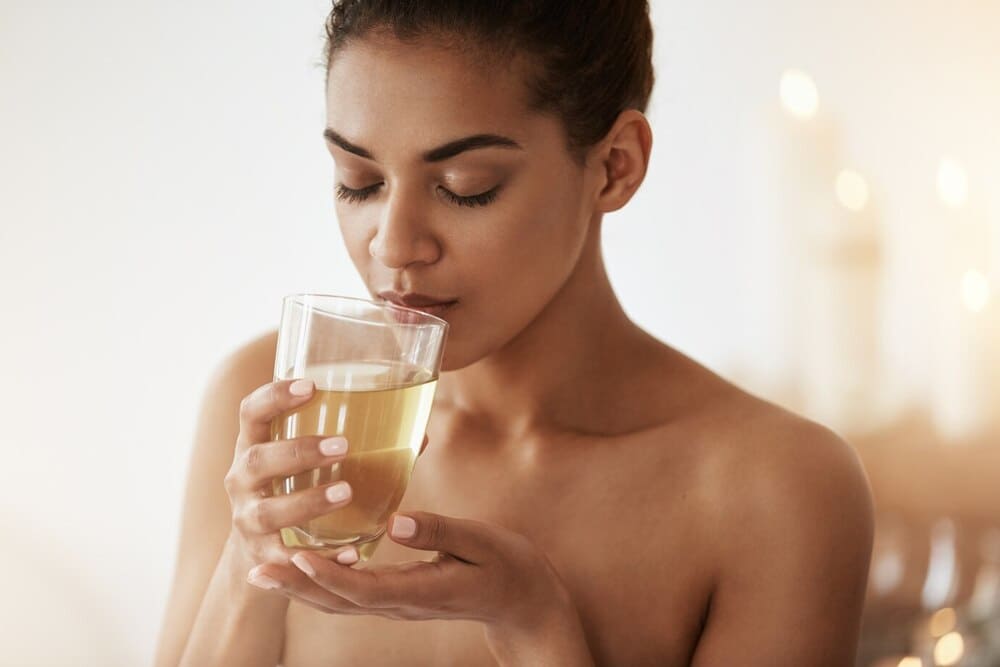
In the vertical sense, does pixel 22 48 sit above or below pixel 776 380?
above

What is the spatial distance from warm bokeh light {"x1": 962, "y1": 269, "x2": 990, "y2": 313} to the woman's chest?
1.29 meters

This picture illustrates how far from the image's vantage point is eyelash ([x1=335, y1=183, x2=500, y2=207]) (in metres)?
1.32

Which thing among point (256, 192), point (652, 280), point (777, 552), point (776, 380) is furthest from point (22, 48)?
point (777, 552)

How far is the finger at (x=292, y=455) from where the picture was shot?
1.00 m

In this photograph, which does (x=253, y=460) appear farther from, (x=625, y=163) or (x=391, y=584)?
(x=625, y=163)

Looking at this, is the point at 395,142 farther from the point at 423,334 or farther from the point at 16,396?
the point at 16,396

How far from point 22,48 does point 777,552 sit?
221cm

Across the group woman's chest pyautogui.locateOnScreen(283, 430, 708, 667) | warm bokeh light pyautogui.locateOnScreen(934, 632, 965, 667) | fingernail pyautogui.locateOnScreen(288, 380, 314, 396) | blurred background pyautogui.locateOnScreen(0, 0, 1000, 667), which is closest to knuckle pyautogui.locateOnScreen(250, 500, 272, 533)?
fingernail pyautogui.locateOnScreen(288, 380, 314, 396)

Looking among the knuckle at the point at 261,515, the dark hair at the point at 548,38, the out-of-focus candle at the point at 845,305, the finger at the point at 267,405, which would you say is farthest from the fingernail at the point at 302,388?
the out-of-focus candle at the point at 845,305

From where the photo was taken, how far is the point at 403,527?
1023mm

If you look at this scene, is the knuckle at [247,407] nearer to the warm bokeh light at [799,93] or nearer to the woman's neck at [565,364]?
the woman's neck at [565,364]

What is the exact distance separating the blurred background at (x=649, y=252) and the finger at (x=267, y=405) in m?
1.65

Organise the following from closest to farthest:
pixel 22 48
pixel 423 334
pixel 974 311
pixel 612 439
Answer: pixel 423 334, pixel 612 439, pixel 974 311, pixel 22 48

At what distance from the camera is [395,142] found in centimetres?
128
